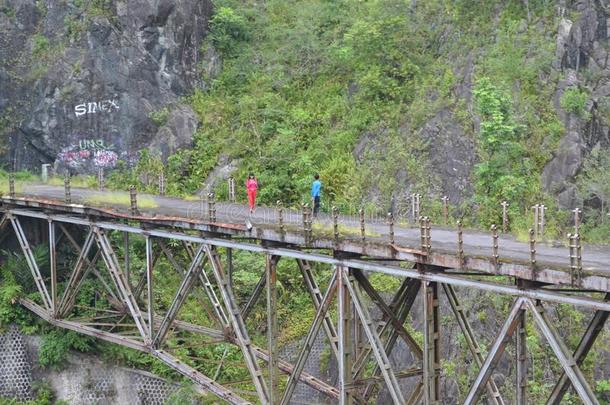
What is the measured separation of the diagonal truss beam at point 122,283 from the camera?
2356 cm

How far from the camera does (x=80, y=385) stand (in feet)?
94.2

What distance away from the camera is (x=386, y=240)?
17.9 meters

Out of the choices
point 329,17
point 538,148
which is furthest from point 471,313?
point 329,17

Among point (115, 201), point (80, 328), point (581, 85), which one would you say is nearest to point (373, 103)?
point (581, 85)

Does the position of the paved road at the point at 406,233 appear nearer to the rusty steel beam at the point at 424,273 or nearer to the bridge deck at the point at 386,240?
the bridge deck at the point at 386,240

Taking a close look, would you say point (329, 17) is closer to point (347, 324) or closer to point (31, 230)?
point (31, 230)

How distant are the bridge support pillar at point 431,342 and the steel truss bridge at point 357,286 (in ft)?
0.09

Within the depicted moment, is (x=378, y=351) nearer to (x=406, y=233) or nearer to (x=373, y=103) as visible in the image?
(x=406, y=233)

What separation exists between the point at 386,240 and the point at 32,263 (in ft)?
48.2

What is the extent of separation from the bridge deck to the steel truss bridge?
3 centimetres

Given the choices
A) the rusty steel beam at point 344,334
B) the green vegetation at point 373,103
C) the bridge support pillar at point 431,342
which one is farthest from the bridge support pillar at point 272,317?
the green vegetation at point 373,103

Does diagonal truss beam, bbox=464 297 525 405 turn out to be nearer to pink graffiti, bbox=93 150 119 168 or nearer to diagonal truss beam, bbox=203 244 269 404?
diagonal truss beam, bbox=203 244 269 404

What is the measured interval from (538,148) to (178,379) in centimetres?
1449

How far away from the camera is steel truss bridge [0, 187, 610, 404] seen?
14398 mm
